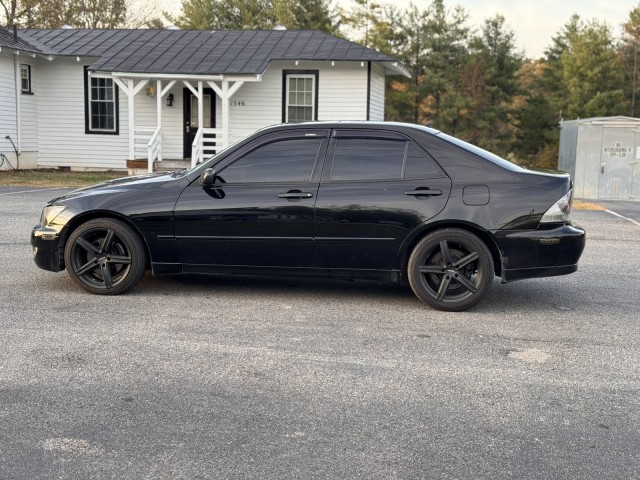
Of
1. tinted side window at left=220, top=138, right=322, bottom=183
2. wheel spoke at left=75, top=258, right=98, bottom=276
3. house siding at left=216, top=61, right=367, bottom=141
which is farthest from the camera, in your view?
house siding at left=216, top=61, right=367, bottom=141

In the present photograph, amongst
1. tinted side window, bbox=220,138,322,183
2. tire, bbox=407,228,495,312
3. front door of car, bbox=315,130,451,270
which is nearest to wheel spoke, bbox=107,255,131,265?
tinted side window, bbox=220,138,322,183

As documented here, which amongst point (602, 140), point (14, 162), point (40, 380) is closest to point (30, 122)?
point (14, 162)

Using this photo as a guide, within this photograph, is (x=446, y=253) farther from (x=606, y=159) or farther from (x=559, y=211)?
(x=606, y=159)

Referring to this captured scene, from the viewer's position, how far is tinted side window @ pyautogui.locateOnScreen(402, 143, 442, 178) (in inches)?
253

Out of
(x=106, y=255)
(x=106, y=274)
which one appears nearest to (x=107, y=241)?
(x=106, y=255)

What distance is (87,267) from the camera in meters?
6.70

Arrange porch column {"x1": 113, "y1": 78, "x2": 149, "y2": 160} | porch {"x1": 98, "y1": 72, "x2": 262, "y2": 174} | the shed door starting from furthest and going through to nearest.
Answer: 1. porch column {"x1": 113, "y1": 78, "x2": 149, "y2": 160}
2. porch {"x1": 98, "y1": 72, "x2": 262, "y2": 174}
3. the shed door

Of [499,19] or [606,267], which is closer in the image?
[606,267]

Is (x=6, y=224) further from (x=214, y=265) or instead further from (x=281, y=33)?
(x=281, y=33)

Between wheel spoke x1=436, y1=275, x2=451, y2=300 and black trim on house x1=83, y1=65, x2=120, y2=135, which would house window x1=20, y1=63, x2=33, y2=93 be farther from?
wheel spoke x1=436, y1=275, x2=451, y2=300

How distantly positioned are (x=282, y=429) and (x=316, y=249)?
2789 mm

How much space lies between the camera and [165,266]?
6676 mm

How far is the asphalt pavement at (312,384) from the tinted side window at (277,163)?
113cm

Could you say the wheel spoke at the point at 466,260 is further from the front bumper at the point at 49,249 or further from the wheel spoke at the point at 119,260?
the front bumper at the point at 49,249
